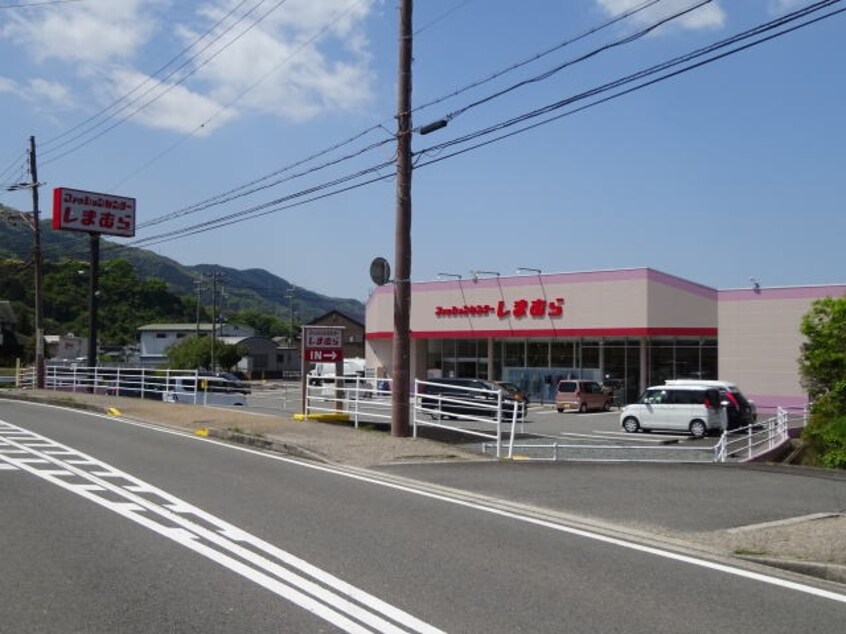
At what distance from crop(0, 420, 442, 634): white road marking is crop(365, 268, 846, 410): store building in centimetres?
3320

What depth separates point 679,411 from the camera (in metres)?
29.4

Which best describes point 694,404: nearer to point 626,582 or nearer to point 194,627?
point 626,582

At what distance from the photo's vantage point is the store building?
39.8 m

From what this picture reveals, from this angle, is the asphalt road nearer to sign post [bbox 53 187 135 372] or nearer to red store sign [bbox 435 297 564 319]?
red store sign [bbox 435 297 564 319]

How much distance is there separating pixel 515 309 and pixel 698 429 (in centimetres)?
2026

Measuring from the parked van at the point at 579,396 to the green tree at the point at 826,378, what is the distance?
43.2 ft

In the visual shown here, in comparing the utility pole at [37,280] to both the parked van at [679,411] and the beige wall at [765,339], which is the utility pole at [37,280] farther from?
the beige wall at [765,339]

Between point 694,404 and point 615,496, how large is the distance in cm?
1836

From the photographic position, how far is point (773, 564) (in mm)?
8023

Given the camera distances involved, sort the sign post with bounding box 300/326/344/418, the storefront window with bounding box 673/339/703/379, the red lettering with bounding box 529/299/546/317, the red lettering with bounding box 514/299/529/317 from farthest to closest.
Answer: the red lettering with bounding box 514/299/529/317 → the red lettering with bounding box 529/299/546/317 → the storefront window with bounding box 673/339/703/379 → the sign post with bounding box 300/326/344/418

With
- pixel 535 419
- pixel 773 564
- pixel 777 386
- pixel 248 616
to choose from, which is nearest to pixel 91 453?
pixel 248 616

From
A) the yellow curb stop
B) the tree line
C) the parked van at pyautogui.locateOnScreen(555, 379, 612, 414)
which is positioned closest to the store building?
the parked van at pyautogui.locateOnScreen(555, 379, 612, 414)

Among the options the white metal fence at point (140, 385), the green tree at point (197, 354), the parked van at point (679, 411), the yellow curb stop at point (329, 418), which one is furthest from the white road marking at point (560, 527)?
the green tree at point (197, 354)

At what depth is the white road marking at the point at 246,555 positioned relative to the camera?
20.0ft
